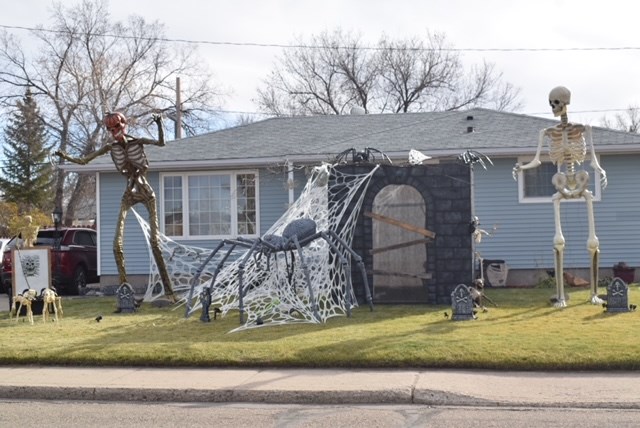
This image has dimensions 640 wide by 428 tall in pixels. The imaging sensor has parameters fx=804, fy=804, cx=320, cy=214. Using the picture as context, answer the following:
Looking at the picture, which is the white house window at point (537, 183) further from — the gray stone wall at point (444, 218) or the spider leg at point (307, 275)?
the spider leg at point (307, 275)

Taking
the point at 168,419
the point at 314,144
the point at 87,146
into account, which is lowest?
the point at 168,419

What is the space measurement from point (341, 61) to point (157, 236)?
109ft

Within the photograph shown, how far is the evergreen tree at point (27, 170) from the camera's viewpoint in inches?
1785

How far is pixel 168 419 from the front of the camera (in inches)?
291

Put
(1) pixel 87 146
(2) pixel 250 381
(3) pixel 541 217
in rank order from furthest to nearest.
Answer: (1) pixel 87 146 < (3) pixel 541 217 < (2) pixel 250 381

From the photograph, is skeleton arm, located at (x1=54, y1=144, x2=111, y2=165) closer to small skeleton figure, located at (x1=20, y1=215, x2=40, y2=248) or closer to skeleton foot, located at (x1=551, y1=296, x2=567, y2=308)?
small skeleton figure, located at (x1=20, y1=215, x2=40, y2=248)

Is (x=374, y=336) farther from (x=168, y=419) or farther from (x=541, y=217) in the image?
(x=541, y=217)

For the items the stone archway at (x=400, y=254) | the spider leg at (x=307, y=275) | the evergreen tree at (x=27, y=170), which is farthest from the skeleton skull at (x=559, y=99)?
the evergreen tree at (x=27, y=170)

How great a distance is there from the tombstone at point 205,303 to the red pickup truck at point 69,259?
7.88 meters

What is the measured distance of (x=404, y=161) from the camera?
17000 millimetres

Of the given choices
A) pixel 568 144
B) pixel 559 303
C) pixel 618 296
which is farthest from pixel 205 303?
pixel 568 144

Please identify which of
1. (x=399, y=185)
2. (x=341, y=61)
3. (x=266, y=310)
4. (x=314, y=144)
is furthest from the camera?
(x=341, y=61)

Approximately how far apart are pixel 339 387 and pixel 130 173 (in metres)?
8.41

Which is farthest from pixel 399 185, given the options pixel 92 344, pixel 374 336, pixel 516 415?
pixel 516 415
